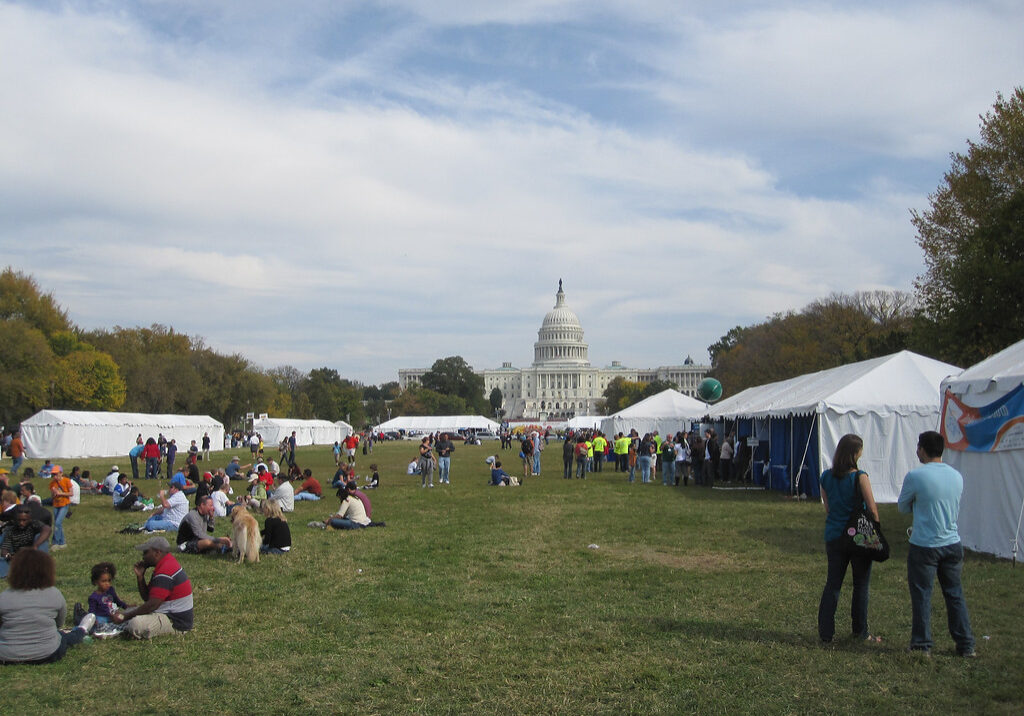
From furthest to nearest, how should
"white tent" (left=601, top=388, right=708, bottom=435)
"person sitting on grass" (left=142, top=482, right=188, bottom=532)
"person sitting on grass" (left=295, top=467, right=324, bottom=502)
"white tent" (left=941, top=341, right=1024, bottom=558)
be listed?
"white tent" (left=601, top=388, right=708, bottom=435)
"person sitting on grass" (left=295, top=467, right=324, bottom=502)
"person sitting on grass" (left=142, top=482, right=188, bottom=532)
"white tent" (left=941, top=341, right=1024, bottom=558)

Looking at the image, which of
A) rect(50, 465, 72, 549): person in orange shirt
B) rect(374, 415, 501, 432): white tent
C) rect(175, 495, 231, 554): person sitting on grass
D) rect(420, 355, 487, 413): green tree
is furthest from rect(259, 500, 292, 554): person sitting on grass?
rect(420, 355, 487, 413): green tree

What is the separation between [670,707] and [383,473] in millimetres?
26277

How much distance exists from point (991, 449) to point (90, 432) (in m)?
40.6

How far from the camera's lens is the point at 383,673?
6.24m

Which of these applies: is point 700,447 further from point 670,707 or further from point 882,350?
point 882,350

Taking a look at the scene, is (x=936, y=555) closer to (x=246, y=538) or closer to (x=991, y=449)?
(x=991, y=449)

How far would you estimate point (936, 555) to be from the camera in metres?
6.39

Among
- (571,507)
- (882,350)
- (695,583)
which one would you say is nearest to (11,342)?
(571,507)

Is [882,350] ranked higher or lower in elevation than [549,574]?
higher

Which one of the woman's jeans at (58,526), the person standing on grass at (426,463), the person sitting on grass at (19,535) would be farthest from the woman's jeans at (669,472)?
the person sitting on grass at (19,535)

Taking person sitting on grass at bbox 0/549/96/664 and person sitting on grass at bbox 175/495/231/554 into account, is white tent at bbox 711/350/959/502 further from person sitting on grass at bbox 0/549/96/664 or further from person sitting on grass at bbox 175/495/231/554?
person sitting on grass at bbox 0/549/96/664

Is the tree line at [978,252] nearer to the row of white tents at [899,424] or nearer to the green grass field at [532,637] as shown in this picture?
the row of white tents at [899,424]

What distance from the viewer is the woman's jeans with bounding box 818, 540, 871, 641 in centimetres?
670

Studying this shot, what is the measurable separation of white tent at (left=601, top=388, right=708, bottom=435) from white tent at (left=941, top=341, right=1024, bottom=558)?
2536 centimetres
